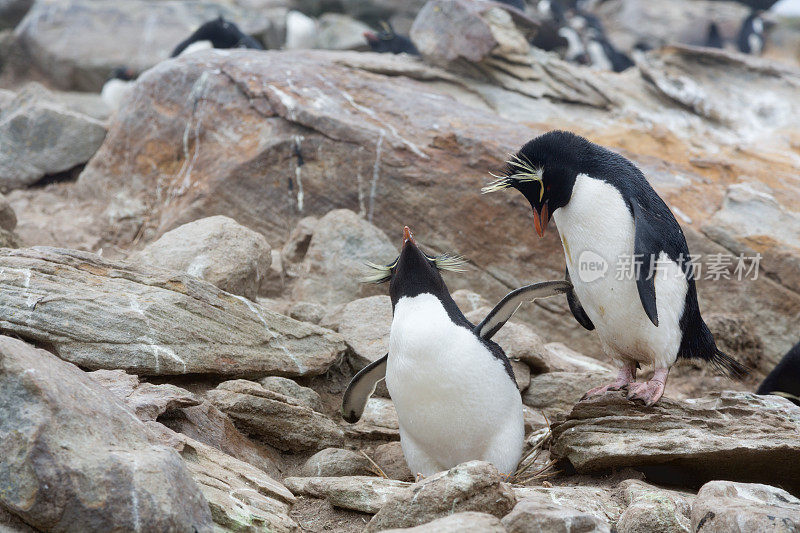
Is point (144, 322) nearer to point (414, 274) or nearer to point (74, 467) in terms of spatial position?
point (414, 274)

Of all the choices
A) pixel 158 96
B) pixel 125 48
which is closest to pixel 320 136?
pixel 158 96

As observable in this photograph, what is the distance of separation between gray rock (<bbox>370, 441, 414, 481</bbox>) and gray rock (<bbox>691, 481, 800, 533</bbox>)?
1.44m

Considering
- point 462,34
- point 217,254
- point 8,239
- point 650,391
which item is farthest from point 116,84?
point 650,391

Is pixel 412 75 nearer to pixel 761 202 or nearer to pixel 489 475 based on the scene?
pixel 761 202

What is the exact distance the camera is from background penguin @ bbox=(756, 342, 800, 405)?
194 inches

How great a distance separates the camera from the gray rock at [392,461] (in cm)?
387

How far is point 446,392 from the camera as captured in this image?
3.45 metres

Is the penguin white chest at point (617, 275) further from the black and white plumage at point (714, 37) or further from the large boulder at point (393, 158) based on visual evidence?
the black and white plumage at point (714, 37)

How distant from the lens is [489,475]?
2.67m

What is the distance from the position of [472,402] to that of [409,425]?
32cm

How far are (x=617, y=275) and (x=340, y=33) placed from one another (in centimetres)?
1135

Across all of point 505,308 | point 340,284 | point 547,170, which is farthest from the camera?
point 340,284

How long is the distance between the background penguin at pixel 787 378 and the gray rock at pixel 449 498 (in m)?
2.97

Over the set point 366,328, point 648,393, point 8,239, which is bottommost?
point 366,328
